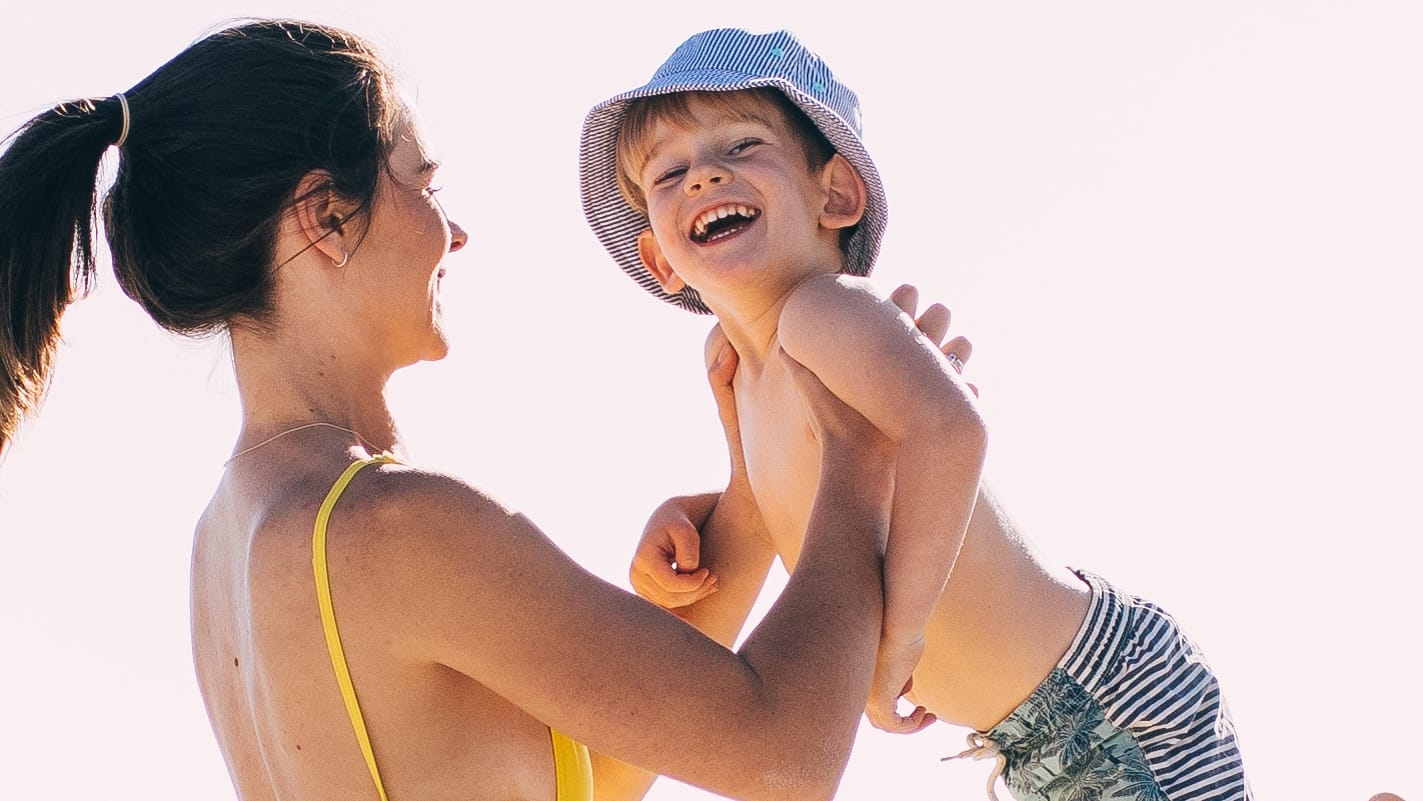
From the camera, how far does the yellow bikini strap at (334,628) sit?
7.64 ft

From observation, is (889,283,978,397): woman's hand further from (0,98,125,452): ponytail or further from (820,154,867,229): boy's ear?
(0,98,125,452): ponytail

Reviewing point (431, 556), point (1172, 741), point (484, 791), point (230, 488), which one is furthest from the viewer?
point (1172, 741)

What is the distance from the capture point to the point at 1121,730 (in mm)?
3453

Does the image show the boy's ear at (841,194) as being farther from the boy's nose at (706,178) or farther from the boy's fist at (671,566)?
the boy's fist at (671,566)

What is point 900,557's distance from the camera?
8.91ft

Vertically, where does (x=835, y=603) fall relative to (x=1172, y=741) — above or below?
above

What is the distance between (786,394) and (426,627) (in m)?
1.50

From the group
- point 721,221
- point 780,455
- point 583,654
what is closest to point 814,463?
point 780,455

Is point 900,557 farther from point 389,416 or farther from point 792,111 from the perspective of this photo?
point 792,111

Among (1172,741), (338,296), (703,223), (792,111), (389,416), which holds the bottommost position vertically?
(1172,741)

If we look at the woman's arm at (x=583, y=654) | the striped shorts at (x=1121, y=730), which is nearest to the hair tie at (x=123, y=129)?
the woman's arm at (x=583, y=654)

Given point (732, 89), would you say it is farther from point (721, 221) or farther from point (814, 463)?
point (814, 463)

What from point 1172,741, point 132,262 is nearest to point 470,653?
point 132,262

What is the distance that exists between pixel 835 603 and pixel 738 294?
1293mm
